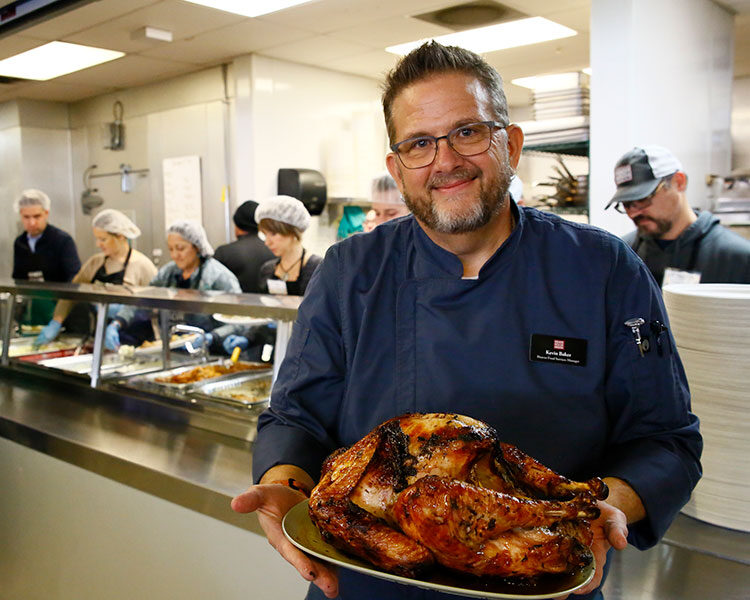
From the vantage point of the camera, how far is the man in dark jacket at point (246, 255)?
17.7 ft

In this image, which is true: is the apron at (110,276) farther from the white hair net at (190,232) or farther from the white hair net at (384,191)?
the white hair net at (384,191)

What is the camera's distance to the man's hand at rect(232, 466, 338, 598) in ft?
3.24

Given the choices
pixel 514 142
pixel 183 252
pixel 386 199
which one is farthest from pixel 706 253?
pixel 183 252

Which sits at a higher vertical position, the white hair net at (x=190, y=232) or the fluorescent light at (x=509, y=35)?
the fluorescent light at (x=509, y=35)

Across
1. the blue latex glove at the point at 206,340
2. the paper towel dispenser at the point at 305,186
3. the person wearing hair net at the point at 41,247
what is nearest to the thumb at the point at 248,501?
the blue latex glove at the point at 206,340

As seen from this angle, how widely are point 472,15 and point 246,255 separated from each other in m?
2.50

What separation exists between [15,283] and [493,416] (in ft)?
11.2

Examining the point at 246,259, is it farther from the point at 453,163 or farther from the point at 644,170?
the point at 453,163

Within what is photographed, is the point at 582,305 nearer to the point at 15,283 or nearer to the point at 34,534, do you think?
the point at 34,534

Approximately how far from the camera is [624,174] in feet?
10.2

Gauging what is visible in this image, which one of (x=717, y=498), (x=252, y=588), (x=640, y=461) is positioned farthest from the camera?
(x=252, y=588)

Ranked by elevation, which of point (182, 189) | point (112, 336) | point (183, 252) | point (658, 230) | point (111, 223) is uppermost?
point (182, 189)

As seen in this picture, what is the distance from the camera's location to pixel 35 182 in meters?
8.32

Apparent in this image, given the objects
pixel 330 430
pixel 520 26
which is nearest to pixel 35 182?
pixel 520 26
